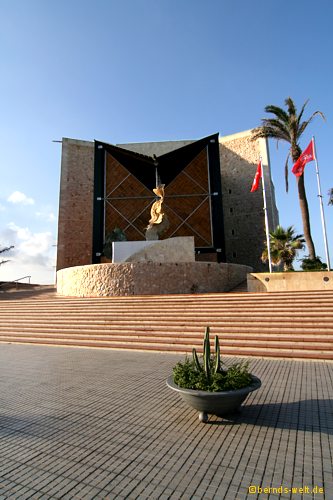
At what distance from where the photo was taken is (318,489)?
1.93 meters

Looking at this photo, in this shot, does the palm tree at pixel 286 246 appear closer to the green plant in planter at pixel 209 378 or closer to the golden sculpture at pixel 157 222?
the golden sculpture at pixel 157 222

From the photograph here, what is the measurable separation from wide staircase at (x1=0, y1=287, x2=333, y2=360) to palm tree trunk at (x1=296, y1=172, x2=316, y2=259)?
16.3 feet

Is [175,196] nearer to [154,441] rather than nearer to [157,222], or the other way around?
[157,222]

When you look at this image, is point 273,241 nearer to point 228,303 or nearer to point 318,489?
point 228,303

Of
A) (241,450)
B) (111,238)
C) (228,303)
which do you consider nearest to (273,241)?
(228,303)

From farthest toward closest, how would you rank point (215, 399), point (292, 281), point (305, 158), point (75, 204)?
point (75, 204) < point (305, 158) < point (292, 281) < point (215, 399)

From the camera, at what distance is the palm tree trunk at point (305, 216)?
14.0 metres

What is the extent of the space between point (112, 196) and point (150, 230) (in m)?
9.97

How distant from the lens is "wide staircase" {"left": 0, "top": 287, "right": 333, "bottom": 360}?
20.6 ft

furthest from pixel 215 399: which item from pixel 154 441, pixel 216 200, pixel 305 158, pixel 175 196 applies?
pixel 175 196

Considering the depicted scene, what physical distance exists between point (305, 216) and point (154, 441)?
14003 mm

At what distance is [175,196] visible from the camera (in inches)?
1011

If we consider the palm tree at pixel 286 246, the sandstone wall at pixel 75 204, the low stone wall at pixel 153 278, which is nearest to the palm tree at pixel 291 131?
the palm tree at pixel 286 246

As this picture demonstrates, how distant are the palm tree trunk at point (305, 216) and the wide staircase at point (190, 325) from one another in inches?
195
